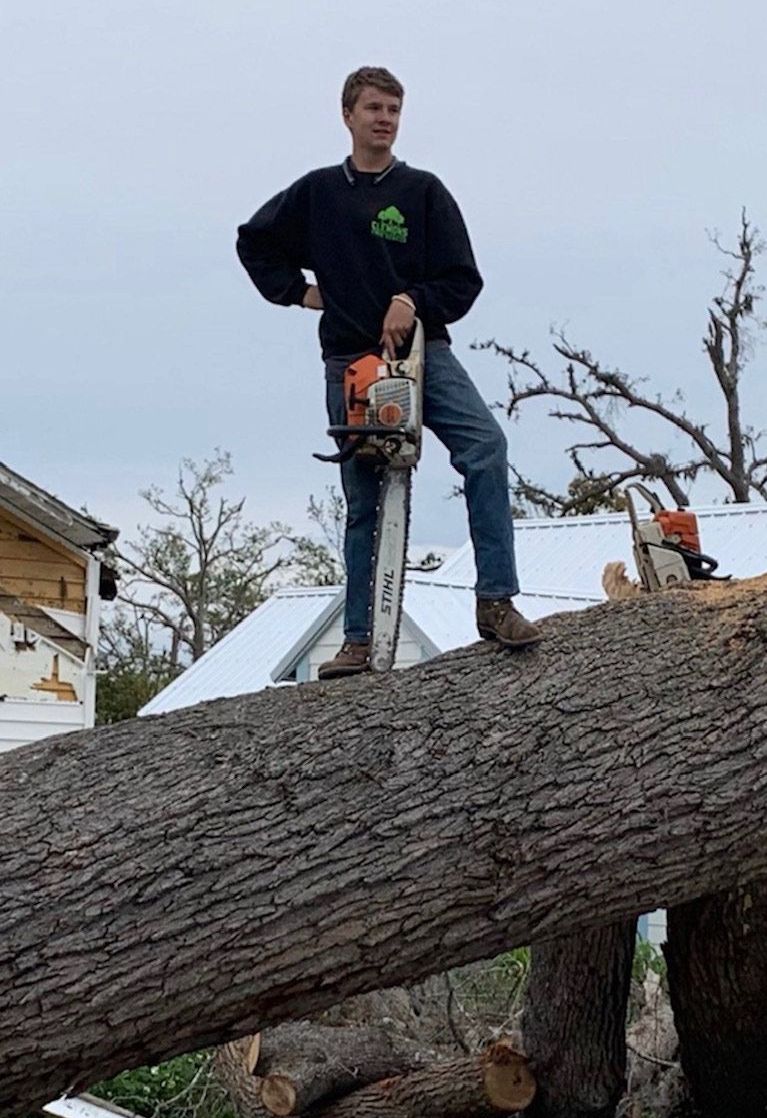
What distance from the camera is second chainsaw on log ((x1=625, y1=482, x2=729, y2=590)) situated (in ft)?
18.3

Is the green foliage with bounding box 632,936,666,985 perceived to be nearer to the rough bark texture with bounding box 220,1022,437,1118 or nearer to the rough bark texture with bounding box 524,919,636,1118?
the rough bark texture with bounding box 220,1022,437,1118

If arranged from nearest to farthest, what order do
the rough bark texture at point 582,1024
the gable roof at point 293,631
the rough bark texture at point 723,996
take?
the rough bark texture at point 723,996 → the rough bark texture at point 582,1024 → the gable roof at point 293,631

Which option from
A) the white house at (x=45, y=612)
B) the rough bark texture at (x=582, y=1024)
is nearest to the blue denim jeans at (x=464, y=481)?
the rough bark texture at (x=582, y=1024)

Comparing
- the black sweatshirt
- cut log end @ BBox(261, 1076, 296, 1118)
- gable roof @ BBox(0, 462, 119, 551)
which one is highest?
gable roof @ BBox(0, 462, 119, 551)

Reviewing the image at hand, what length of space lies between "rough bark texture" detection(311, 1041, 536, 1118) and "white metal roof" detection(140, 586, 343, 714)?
899 cm

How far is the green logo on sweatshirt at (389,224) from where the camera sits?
4.46 metres

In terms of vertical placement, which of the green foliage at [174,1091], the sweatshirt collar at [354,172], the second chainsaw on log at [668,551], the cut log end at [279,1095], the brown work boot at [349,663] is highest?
the sweatshirt collar at [354,172]

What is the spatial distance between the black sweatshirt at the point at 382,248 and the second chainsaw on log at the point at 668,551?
1511 mm

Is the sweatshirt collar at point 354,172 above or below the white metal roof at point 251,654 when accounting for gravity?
below

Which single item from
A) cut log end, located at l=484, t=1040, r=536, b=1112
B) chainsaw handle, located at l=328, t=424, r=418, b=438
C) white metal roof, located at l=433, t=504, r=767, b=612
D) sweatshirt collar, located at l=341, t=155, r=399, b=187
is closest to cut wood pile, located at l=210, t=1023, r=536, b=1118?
cut log end, located at l=484, t=1040, r=536, b=1112

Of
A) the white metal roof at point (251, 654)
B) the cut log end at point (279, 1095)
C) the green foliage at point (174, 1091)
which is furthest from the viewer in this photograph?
the white metal roof at point (251, 654)

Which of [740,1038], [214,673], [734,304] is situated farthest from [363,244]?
[734,304]

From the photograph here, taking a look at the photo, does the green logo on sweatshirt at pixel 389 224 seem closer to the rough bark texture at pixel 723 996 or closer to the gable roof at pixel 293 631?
the rough bark texture at pixel 723 996

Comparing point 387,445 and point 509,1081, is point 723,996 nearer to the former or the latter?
point 509,1081
